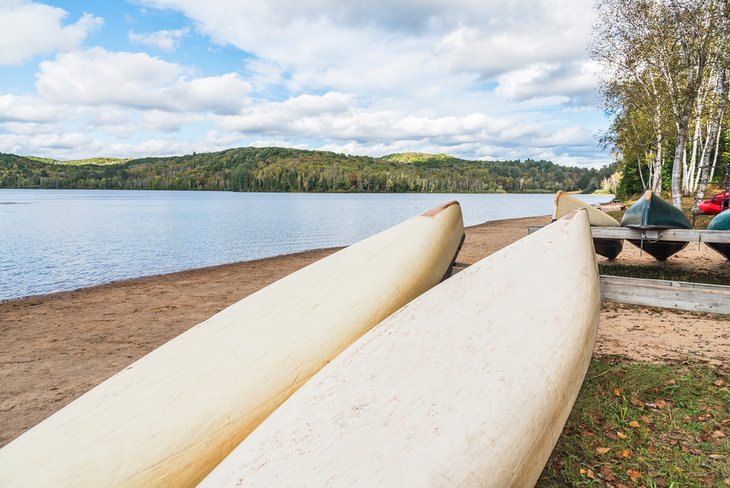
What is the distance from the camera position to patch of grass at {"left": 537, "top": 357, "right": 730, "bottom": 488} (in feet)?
7.88

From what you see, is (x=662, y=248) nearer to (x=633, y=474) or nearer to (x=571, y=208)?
(x=571, y=208)

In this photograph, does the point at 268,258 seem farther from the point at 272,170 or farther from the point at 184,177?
the point at 184,177

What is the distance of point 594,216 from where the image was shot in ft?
27.7

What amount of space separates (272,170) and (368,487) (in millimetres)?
141212

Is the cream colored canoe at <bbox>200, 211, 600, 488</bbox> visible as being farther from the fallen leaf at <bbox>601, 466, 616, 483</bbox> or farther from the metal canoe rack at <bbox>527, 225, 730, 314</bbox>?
the metal canoe rack at <bbox>527, 225, 730, 314</bbox>

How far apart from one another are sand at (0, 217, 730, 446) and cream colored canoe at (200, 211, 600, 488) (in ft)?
1.78

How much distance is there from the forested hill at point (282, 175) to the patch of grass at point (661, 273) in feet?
412

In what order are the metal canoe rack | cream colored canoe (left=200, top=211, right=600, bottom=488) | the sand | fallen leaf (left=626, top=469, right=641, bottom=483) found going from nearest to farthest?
cream colored canoe (left=200, top=211, right=600, bottom=488) < fallen leaf (left=626, top=469, right=641, bottom=483) < the sand < the metal canoe rack

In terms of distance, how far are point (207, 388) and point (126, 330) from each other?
213 inches

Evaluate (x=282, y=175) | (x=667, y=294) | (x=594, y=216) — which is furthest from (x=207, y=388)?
(x=282, y=175)

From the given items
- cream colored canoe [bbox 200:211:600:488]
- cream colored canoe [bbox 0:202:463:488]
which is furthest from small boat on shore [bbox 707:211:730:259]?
cream colored canoe [bbox 0:202:463:488]

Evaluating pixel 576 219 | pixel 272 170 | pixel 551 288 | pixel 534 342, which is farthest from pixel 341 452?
pixel 272 170

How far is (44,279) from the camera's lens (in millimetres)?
12555

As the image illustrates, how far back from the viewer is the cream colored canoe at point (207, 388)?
1891 millimetres
